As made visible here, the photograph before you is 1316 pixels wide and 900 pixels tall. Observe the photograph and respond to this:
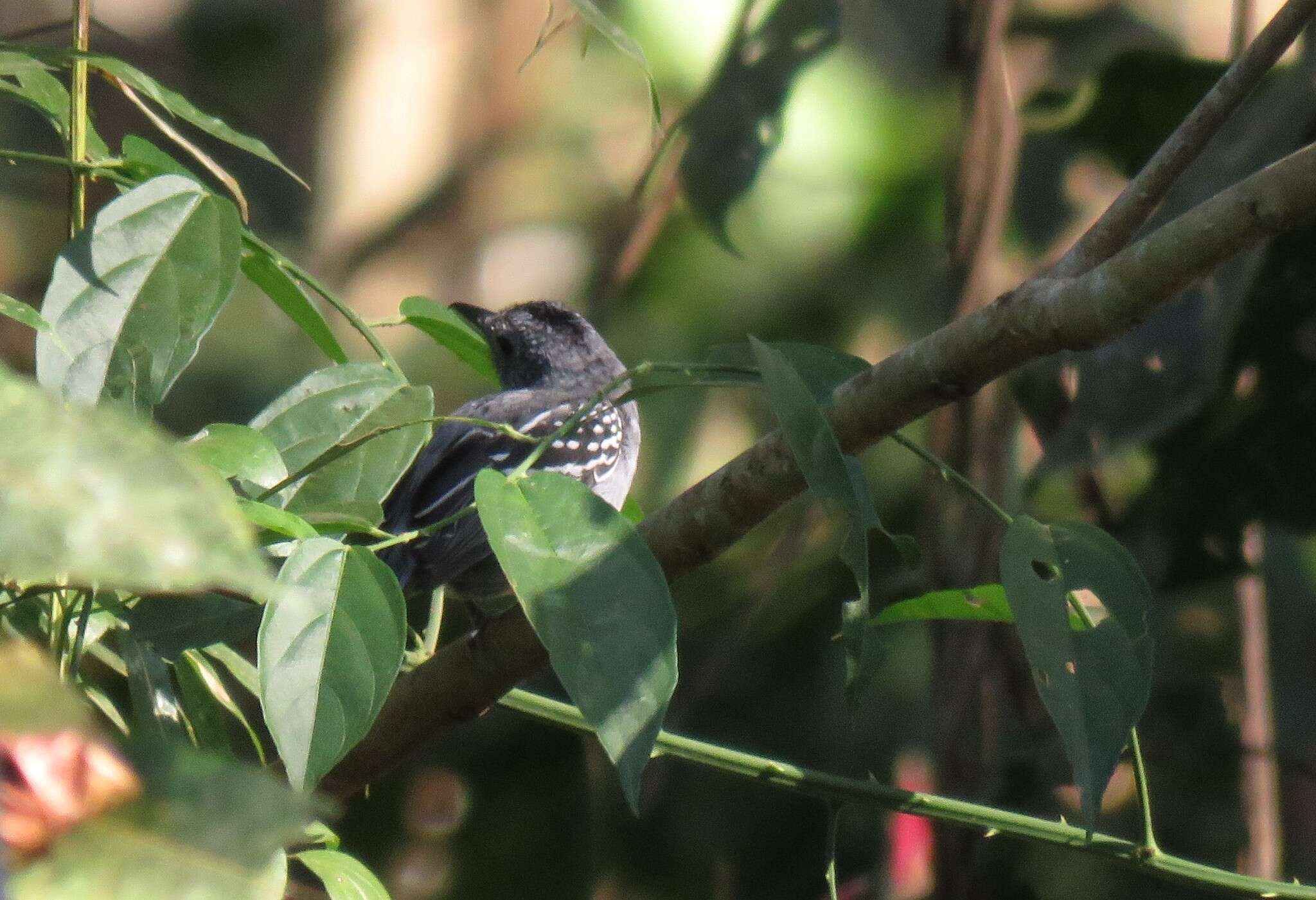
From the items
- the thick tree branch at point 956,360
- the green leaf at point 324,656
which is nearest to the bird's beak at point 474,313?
the thick tree branch at point 956,360

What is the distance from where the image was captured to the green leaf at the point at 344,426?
1.81 metres

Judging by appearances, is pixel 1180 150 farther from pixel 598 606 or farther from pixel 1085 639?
pixel 598 606

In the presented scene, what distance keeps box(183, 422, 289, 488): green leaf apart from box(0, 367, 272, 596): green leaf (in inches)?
40.6

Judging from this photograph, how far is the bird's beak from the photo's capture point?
4590 mm

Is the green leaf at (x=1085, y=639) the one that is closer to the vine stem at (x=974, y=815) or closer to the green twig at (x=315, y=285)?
the vine stem at (x=974, y=815)

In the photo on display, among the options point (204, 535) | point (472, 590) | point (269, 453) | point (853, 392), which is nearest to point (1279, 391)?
point (472, 590)

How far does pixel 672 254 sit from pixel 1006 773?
2.79m

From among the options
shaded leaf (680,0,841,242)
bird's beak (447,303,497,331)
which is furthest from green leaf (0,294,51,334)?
bird's beak (447,303,497,331)

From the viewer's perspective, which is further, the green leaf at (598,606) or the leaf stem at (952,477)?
the leaf stem at (952,477)

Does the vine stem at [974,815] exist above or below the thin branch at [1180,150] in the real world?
below

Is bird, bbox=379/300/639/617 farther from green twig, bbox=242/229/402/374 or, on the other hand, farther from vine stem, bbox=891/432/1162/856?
vine stem, bbox=891/432/1162/856

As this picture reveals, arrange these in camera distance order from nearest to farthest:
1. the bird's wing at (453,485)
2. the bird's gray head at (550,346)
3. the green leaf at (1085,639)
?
the green leaf at (1085,639) → the bird's wing at (453,485) → the bird's gray head at (550,346)

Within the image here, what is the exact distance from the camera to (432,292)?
25.0 ft

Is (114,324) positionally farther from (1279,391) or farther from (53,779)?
(1279,391)
